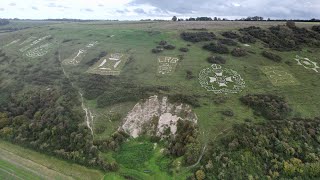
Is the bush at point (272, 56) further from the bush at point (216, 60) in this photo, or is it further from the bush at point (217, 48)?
the bush at point (216, 60)

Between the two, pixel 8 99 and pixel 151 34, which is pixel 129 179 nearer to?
pixel 8 99

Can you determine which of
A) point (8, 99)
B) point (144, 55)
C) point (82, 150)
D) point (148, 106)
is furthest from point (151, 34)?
point (82, 150)

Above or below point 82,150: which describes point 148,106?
above

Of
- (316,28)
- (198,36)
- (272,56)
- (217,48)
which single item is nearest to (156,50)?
(198,36)

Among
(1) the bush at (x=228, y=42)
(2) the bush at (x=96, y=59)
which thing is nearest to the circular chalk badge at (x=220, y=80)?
(1) the bush at (x=228, y=42)

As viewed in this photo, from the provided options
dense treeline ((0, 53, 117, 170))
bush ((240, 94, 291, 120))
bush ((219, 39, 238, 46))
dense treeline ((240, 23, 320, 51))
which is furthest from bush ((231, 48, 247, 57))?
dense treeline ((0, 53, 117, 170))

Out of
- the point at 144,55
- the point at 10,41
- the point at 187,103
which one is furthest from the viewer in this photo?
the point at 10,41

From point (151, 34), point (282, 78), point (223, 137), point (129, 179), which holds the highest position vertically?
point (151, 34)

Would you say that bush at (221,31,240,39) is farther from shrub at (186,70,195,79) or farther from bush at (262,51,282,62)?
shrub at (186,70,195,79)

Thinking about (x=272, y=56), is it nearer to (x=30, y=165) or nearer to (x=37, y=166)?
(x=37, y=166)
